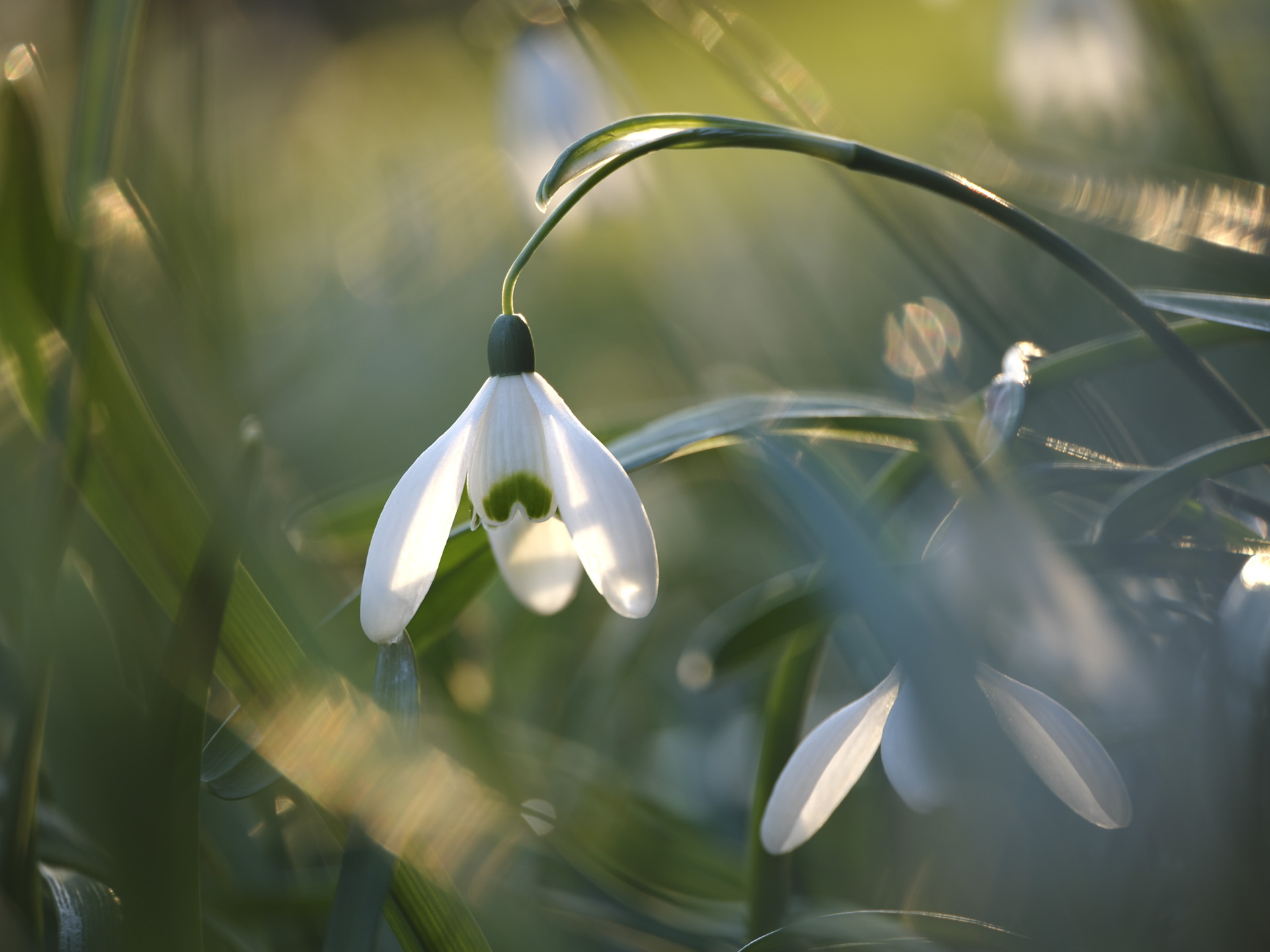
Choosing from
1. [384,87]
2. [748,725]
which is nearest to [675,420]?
[748,725]

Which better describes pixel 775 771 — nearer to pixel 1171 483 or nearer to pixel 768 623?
pixel 768 623

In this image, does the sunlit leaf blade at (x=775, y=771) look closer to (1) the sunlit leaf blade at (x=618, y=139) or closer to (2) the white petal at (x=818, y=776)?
(2) the white petal at (x=818, y=776)

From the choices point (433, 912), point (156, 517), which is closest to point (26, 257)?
point (156, 517)

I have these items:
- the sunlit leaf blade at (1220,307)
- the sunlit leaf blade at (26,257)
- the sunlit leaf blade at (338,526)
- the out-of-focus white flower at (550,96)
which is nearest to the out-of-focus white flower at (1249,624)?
the sunlit leaf blade at (1220,307)

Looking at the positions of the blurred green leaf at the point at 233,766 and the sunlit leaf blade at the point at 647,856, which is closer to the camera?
the blurred green leaf at the point at 233,766

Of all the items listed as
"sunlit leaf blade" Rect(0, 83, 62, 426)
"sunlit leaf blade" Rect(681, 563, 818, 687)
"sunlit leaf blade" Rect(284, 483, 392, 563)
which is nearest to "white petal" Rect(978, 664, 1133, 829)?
"sunlit leaf blade" Rect(681, 563, 818, 687)

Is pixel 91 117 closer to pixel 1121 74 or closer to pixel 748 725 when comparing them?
pixel 748 725
